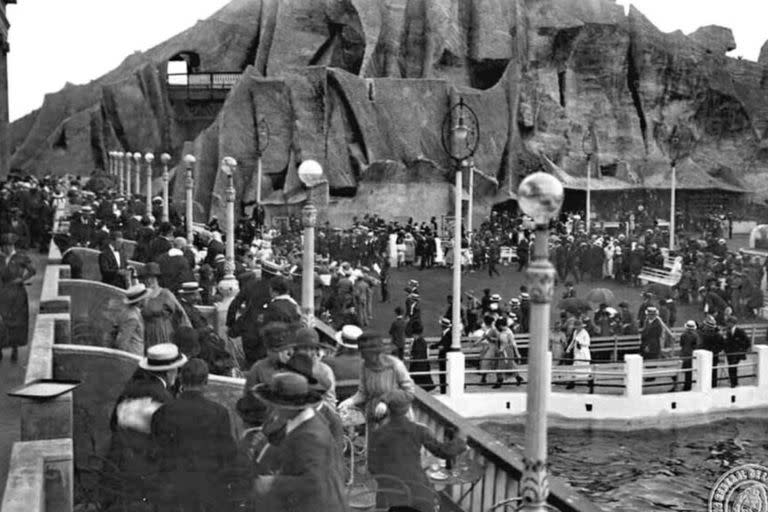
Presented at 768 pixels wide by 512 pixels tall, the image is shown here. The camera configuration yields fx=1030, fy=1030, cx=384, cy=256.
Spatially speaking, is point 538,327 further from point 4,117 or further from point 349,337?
point 4,117

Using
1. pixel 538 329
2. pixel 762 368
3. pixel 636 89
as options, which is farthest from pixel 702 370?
pixel 636 89

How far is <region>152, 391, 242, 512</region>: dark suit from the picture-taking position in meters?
5.96

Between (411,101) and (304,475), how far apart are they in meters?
38.4

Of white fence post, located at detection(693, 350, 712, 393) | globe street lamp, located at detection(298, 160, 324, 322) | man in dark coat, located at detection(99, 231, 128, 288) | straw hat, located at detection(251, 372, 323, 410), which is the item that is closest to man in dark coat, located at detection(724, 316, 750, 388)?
white fence post, located at detection(693, 350, 712, 393)

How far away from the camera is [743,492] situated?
13.0 metres

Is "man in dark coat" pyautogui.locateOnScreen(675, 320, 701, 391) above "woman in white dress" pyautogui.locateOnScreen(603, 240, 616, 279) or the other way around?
the other way around

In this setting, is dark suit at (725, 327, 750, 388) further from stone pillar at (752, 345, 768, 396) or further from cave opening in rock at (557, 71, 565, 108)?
cave opening in rock at (557, 71, 565, 108)

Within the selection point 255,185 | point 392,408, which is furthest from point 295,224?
point 392,408

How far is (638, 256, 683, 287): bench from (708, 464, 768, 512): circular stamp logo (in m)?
14.2

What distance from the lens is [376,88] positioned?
42688mm

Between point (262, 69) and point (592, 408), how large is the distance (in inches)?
1196

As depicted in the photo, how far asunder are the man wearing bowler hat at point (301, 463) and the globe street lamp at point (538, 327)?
960 mm

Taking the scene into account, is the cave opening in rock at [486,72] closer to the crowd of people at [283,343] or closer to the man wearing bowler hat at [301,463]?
the crowd of people at [283,343]

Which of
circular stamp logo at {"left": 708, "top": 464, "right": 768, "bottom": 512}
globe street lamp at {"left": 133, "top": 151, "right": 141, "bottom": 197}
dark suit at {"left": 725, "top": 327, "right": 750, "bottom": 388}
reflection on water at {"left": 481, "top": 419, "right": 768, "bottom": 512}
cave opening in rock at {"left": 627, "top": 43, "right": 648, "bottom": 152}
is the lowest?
reflection on water at {"left": 481, "top": 419, "right": 768, "bottom": 512}
